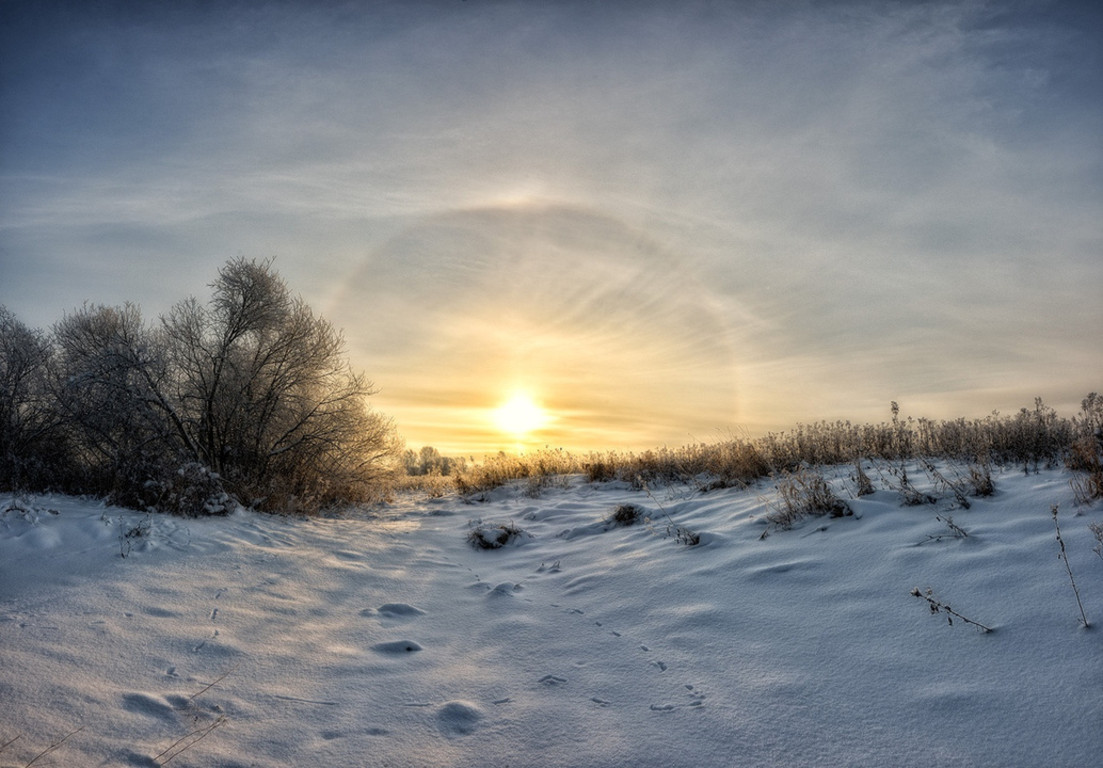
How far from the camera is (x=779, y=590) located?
417cm

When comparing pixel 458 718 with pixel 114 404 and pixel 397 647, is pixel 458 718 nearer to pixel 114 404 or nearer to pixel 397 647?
pixel 397 647

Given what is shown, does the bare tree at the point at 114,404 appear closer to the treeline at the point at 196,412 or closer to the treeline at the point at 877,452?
the treeline at the point at 196,412

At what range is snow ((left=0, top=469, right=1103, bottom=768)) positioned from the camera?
259cm

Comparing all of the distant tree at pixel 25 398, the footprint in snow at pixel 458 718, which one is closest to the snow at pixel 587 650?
the footprint in snow at pixel 458 718

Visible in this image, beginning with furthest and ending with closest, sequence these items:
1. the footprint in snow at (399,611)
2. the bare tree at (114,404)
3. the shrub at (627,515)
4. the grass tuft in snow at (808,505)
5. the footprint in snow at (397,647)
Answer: the bare tree at (114,404) < the shrub at (627,515) < the grass tuft in snow at (808,505) < the footprint in snow at (399,611) < the footprint in snow at (397,647)

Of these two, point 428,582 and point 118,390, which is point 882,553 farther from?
point 118,390

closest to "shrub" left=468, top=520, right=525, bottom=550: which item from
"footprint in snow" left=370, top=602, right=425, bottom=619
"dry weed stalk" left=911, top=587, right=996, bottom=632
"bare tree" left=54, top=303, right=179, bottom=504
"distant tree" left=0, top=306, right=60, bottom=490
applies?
"footprint in snow" left=370, top=602, right=425, bottom=619

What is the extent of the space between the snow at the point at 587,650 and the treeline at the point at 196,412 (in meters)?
2.25

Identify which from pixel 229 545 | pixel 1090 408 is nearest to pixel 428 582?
pixel 229 545

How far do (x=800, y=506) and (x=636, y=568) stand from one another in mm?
1719

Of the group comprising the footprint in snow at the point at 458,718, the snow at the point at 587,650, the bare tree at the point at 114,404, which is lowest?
the footprint in snow at the point at 458,718

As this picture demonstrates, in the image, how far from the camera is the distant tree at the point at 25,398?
8.92m

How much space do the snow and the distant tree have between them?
12.2 ft

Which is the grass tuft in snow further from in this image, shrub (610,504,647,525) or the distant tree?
the distant tree
